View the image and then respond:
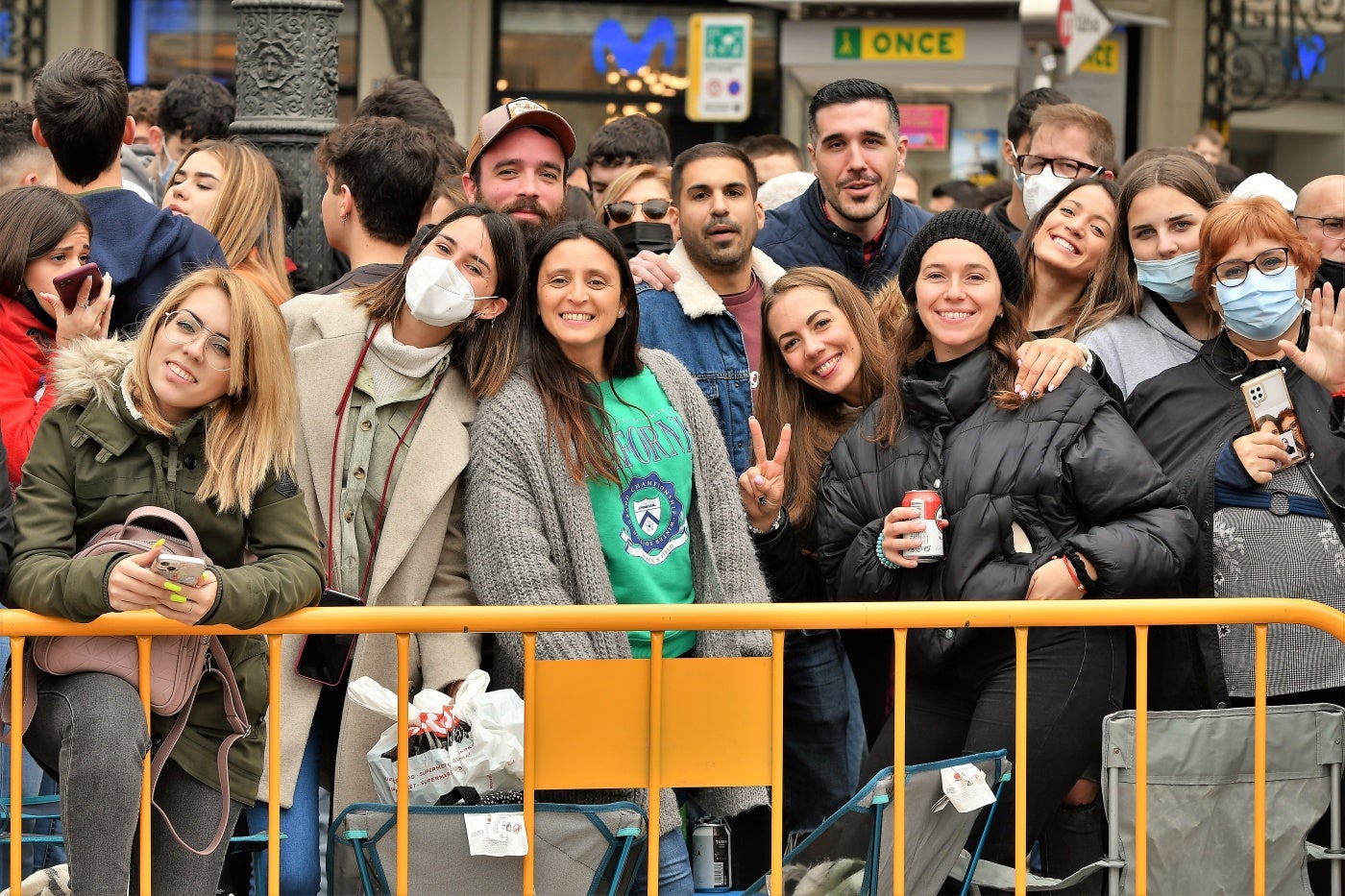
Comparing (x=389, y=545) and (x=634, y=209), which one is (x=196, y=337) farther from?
(x=634, y=209)

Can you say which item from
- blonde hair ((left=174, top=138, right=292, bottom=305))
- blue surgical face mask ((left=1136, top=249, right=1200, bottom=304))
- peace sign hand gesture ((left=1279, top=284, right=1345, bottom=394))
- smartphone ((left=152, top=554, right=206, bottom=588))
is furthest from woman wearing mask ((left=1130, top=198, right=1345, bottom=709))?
blonde hair ((left=174, top=138, right=292, bottom=305))

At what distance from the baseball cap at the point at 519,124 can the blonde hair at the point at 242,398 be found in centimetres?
135

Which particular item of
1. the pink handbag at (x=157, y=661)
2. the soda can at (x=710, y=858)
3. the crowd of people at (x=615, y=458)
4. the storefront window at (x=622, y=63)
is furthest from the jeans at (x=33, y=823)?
the storefront window at (x=622, y=63)

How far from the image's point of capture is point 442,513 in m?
4.45

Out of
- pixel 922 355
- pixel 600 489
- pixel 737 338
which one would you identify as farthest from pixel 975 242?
pixel 600 489

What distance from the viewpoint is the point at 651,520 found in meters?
4.46

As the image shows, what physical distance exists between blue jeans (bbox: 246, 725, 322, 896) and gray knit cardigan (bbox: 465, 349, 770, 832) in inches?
22.2

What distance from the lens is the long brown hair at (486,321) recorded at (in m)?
4.55

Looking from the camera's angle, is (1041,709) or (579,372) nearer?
(1041,709)

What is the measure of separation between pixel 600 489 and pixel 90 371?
1.27 metres

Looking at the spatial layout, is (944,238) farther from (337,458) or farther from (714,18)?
(714,18)

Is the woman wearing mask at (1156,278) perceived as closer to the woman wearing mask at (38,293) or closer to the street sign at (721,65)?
the woman wearing mask at (38,293)

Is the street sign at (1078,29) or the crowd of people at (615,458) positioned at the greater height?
the street sign at (1078,29)

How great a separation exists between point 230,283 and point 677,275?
5.72 feet
